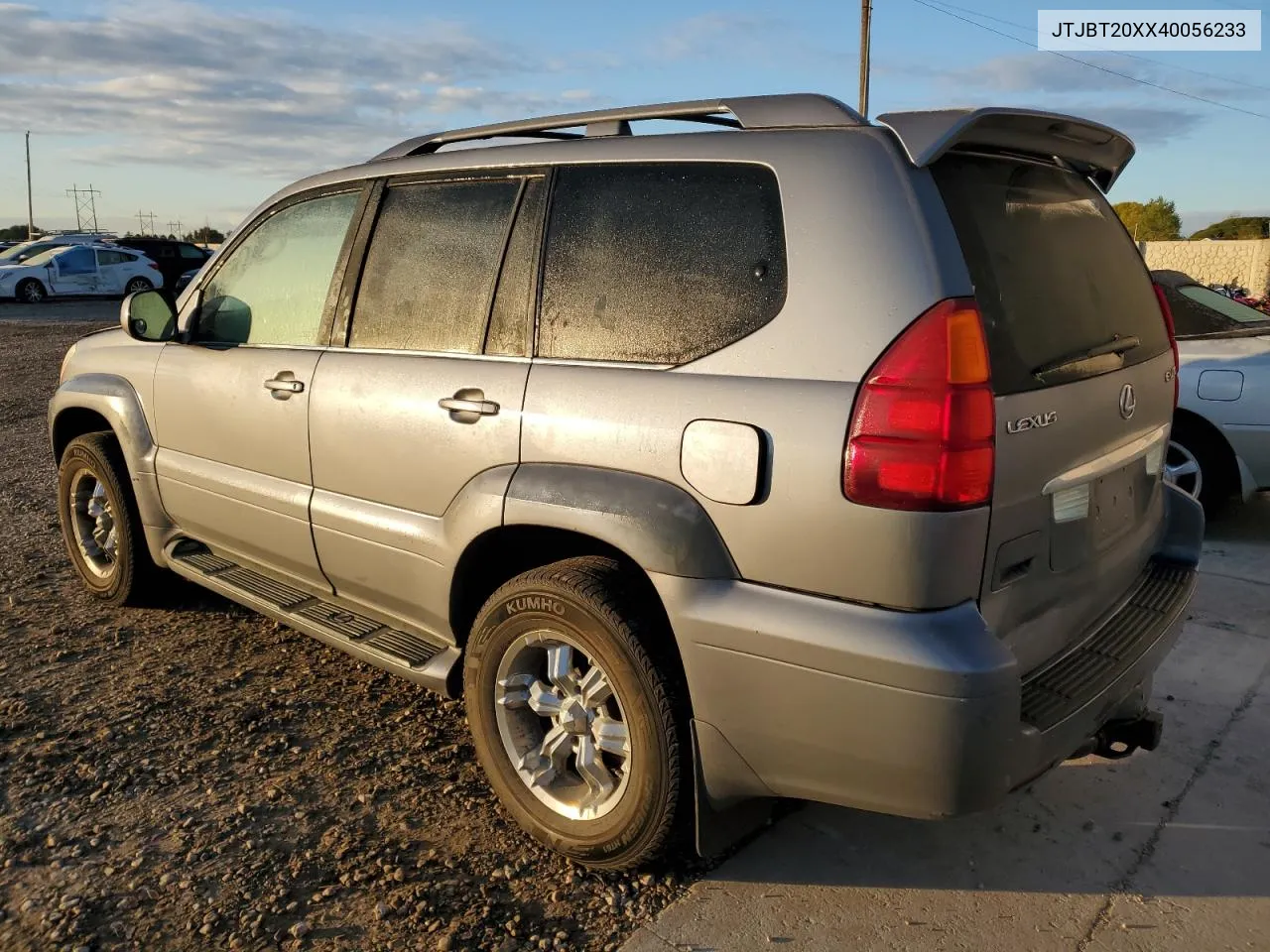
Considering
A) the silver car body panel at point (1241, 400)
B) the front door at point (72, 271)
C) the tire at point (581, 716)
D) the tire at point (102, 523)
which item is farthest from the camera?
the front door at point (72, 271)

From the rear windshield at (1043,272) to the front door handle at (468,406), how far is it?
4.30 feet

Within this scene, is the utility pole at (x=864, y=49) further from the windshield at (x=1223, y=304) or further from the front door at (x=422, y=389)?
the front door at (x=422, y=389)

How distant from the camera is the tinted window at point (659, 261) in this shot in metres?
2.50

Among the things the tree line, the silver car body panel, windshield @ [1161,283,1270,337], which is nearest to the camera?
the silver car body panel

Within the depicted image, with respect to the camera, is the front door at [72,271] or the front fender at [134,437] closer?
the front fender at [134,437]

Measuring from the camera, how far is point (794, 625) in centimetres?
231

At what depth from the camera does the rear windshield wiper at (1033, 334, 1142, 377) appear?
2.46 metres

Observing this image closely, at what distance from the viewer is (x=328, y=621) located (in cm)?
358

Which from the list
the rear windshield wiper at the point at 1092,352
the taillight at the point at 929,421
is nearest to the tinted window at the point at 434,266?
the taillight at the point at 929,421

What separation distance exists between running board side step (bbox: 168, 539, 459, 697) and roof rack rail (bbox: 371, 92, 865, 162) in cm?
159

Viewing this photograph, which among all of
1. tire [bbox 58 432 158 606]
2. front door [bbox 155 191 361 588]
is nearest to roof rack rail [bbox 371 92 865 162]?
front door [bbox 155 191 361 588]

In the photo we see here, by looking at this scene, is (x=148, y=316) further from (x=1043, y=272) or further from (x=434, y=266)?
(x=1043, y=272)

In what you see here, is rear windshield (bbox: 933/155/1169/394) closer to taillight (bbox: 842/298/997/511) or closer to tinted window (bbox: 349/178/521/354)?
taillight (bbox: 842/298/997/511)

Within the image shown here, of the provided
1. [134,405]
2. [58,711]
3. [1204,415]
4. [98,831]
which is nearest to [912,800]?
[98,831]
